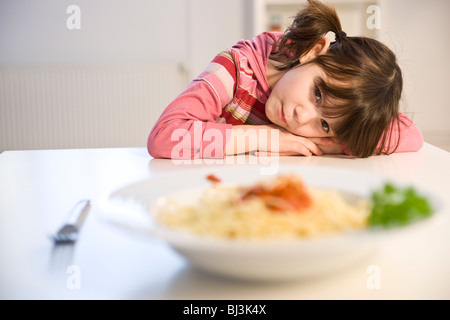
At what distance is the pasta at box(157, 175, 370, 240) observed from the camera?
1.52ft

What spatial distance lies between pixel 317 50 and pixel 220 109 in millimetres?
308

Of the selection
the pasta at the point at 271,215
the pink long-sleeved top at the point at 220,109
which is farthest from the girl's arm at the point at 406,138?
the pasta at the point at 271,215

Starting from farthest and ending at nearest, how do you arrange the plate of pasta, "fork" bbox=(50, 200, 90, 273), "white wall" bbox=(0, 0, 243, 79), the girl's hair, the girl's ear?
"white wall" bbox=(0, 0, 243, 79)
the girl's ear
the girl's hair
"fork" bbox=(50, 200, 90, 273)
the plate of pasta

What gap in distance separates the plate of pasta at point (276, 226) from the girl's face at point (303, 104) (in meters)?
0.67

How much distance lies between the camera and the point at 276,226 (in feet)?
1.52

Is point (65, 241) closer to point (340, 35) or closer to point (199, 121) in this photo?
point (199, 121)

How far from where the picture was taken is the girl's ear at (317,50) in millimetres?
1312

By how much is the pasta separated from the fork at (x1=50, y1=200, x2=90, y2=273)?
13 centimetres

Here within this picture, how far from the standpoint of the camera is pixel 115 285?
20.1 inches

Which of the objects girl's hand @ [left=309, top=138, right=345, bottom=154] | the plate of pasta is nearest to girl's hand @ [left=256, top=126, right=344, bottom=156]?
girl's hand @ [left=309, top=138, right=345, bottom=154]

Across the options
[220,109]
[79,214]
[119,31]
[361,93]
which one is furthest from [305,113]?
[119,31]

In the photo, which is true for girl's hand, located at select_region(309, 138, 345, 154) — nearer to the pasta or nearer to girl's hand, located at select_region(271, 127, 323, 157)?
girl's hand, located at select_region(271, 127, 323, 157)

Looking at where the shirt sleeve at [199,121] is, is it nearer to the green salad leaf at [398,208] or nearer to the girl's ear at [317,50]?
the girl's ear at [317,50]

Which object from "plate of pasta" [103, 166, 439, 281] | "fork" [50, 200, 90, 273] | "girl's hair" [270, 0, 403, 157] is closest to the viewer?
"plate of pasta" [103, 166, 439, 281]
